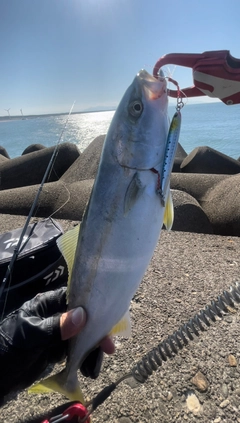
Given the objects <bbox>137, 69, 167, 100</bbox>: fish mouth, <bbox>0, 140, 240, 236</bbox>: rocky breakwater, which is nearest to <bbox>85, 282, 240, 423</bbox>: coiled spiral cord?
<bbox>137, 69, 167, 100</bbox>: fish mouth

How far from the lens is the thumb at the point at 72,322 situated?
5.74ft

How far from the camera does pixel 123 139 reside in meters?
1.73

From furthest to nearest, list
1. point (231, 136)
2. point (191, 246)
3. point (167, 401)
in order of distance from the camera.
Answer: point (231, 136) → point (191, 246) → point (167, 401)

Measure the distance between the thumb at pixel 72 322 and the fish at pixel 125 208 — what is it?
0.12 ft

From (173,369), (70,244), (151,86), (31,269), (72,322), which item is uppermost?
(151,86)

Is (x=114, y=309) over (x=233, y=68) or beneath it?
beneath

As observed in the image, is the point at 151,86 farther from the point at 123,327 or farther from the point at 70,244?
the point at 123,327

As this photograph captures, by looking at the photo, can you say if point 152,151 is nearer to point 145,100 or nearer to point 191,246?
point 145,100

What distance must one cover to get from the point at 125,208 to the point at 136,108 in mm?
557

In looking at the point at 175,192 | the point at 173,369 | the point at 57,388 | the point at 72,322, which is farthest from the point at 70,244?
the point at 175,192

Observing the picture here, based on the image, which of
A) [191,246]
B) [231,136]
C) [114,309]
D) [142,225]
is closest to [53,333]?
[114,309]

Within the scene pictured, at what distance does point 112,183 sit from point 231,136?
2991 centimetres

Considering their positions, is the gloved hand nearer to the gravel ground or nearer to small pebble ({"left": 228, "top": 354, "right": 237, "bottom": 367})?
the gravel ground

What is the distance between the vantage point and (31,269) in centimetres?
284
